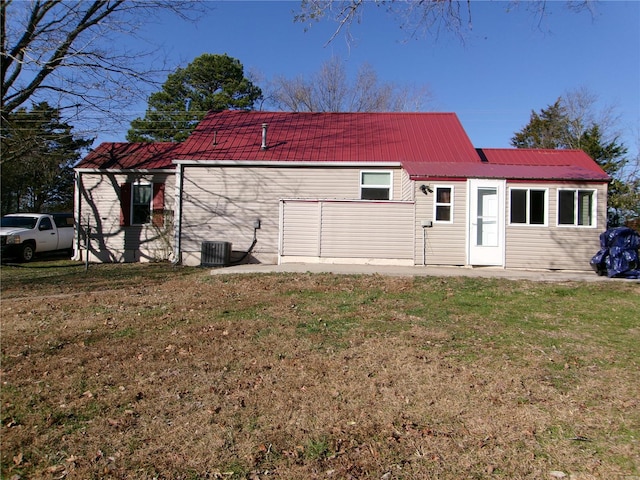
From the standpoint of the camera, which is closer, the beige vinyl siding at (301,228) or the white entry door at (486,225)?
the white entry door at (486,225)

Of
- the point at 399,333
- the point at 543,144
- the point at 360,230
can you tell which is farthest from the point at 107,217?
the point at 543,144

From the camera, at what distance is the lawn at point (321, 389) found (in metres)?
2.83

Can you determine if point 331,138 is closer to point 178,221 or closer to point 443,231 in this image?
point 443,231

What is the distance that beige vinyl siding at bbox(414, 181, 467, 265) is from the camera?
38.6 feet

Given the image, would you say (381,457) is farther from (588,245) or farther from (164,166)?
(164,166)

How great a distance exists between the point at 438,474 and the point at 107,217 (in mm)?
15401

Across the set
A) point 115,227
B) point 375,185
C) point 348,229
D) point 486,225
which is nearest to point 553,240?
point 486,225

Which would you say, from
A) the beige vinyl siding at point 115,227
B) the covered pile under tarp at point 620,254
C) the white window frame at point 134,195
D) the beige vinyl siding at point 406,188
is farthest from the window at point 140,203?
the covered pile under tarp at point 620,254

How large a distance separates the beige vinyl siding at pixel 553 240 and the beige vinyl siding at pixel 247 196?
13.1ft

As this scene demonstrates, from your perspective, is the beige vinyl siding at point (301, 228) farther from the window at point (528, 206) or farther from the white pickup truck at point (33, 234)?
the white pickup truck at point (33, 234)

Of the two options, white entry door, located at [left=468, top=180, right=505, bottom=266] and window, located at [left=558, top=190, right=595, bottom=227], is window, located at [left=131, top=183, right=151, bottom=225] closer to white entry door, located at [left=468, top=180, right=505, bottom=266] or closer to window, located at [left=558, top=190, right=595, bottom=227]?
white entry door, located at [left=468, top=180, right=505, bottom=266]

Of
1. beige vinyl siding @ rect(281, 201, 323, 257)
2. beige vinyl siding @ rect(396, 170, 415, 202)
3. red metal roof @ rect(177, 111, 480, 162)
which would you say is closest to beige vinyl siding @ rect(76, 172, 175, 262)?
red metal roof @ rect(177, 111, 480, 162)

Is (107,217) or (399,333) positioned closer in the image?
(399,333)

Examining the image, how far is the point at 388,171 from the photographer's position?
43.8 feet
